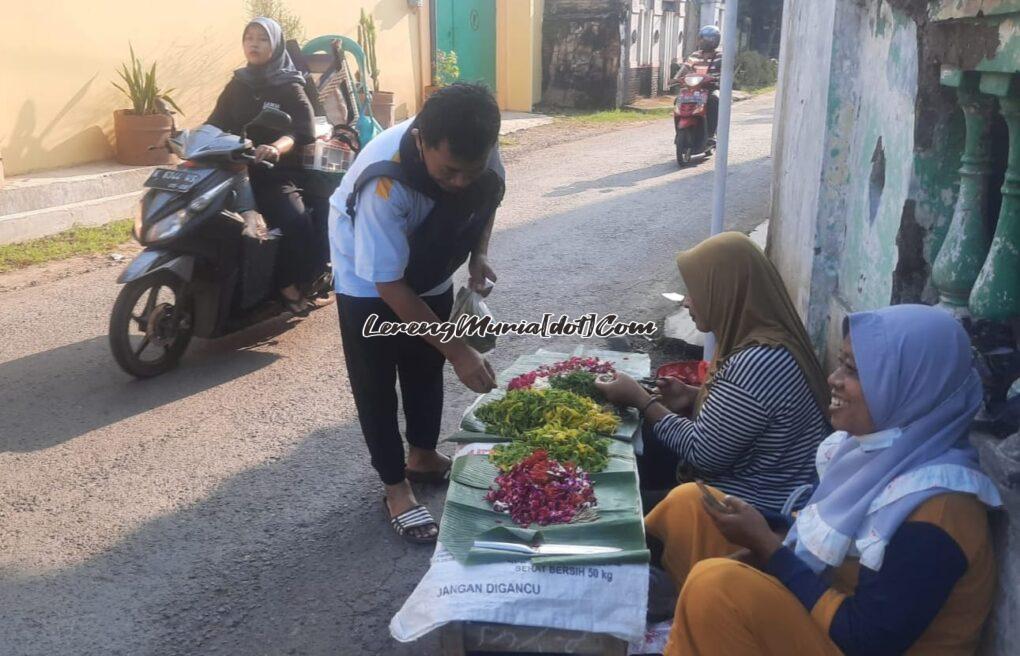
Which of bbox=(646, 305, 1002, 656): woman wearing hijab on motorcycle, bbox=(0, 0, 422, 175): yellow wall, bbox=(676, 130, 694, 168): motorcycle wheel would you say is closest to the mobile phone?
bbox=(646, 305, 1002, 656): woman wearing hijab on motorcycle

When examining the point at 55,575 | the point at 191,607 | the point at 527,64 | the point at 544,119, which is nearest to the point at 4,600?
the point at 55,575

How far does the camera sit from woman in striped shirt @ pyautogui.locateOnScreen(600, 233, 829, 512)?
9.11 feet

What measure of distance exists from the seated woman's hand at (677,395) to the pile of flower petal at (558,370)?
0.68 ft

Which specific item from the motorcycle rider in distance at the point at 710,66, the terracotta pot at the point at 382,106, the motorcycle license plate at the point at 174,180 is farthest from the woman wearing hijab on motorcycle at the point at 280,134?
the terracotta pot at the point at 382,106

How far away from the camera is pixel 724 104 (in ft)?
14.8

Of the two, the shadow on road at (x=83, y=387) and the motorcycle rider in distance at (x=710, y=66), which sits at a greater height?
the motorcycle rider in distance at (x=710, y=66)

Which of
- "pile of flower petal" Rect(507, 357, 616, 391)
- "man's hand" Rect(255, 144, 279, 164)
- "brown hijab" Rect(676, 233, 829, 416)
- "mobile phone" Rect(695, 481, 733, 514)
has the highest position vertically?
"man's hand" Rect(255, 144, 279, 164)

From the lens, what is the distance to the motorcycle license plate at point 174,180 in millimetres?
4773

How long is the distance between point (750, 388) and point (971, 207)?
0.79 metres

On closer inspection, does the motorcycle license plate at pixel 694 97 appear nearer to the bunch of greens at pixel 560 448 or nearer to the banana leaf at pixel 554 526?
the bunch of greens at pixel 560 448

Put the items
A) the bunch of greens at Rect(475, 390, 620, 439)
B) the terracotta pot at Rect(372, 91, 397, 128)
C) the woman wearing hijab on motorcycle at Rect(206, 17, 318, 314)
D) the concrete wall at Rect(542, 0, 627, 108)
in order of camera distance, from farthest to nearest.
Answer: the concrete wall at Rect(542, 0, 627, 108)
the terracotta pot at Rect(372, 91, 397, 128)
the woman wearing hijab on motorcycle at Rect(206, 17, 318, 314)
the bunch of greens at Rect(475, 390, 620, 439)

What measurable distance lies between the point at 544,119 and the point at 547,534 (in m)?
14.2

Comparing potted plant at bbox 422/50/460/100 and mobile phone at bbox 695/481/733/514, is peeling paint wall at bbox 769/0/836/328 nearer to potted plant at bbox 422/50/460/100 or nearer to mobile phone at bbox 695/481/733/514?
mobile phone at bbox 695/481/733/514

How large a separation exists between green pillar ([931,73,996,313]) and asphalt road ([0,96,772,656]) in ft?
6.20
